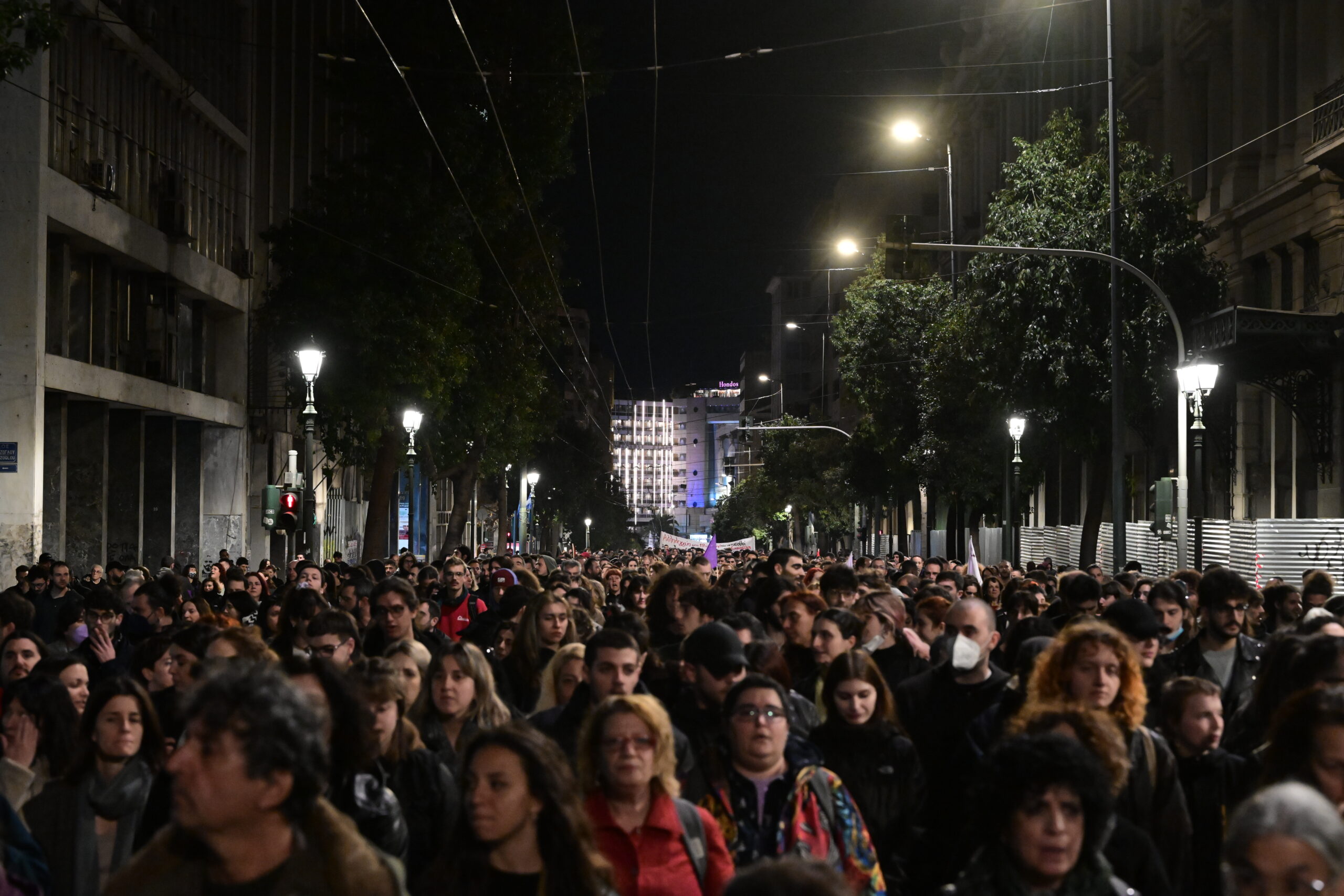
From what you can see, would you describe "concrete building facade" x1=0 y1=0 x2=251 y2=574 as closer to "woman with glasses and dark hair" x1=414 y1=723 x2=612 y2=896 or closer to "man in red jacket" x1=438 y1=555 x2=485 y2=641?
"man in red jacket" x1=438 y1=555 x2=485 y2=641

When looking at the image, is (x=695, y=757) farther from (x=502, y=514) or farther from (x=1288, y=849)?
(x=502, y=514)

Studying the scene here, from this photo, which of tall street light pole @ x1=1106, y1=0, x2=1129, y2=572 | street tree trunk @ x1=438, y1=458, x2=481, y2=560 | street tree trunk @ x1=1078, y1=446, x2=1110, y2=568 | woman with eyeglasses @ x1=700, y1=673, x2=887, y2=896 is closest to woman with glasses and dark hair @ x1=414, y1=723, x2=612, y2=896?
woman with eyeglasses @ x1=700, y1=673, x2=887, y2=896

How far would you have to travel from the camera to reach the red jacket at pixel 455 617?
15.2 m

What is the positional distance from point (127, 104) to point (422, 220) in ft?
20.1

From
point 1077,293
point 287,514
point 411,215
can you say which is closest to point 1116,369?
point 1077,293

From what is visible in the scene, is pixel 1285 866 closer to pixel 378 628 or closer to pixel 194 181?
pixel 378 628

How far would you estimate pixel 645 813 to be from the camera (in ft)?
17.0

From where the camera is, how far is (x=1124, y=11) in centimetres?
4597

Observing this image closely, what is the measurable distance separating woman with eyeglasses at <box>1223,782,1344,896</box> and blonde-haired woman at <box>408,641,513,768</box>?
4.05m

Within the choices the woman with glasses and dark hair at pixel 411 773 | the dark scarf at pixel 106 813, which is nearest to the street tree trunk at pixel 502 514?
the woman with glasses and dark hair at pixel 411 773

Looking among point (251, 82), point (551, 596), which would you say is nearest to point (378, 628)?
point (551, 596)

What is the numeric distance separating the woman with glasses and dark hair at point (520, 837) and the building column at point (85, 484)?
28.0m

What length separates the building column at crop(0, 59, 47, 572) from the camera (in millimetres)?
25672

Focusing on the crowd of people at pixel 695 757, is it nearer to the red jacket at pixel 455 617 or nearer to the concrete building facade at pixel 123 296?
the red jacket at pixel 455 617
